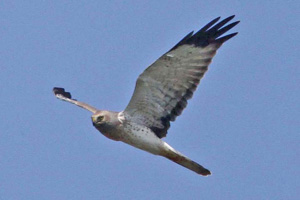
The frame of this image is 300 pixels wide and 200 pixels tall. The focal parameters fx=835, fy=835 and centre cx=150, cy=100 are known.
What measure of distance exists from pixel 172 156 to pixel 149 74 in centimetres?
120

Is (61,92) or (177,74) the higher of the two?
(61,92)

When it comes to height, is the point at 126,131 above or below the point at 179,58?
below

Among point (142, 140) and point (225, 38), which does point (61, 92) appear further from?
point (225, 38)

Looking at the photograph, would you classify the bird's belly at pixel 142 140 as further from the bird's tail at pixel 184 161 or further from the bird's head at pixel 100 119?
the bird's head at pixel 100 119

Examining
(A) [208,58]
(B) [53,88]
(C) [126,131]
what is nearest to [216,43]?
(A) [208,58]

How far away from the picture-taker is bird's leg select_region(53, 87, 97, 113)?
12343mm

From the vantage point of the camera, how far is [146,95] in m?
11.5

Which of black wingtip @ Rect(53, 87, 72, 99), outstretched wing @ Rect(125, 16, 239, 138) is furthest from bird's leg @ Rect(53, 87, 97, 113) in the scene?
outstretched wing @ Rect(125, 16, 239, 138)

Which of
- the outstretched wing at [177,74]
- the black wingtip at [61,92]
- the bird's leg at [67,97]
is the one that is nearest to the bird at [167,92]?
the outstretched wing at [177,74]

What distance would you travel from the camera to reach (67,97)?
520 inches

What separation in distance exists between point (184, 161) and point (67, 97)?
8.52 ft

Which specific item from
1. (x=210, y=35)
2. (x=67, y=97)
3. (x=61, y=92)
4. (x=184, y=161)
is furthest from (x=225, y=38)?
(x=61, y=92)

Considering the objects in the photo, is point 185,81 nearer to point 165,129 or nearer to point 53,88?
point 165,129

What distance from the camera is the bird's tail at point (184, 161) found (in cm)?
1144
